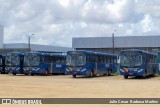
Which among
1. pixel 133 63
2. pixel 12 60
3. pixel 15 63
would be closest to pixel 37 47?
pixel 12 60

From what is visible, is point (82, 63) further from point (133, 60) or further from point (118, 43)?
point (118, 43)

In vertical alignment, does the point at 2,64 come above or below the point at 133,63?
below

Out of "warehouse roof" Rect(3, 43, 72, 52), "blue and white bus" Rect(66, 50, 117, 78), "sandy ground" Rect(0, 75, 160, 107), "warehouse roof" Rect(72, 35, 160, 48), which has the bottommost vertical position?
"sandy ground" Rect(0, 75, 160, 107)

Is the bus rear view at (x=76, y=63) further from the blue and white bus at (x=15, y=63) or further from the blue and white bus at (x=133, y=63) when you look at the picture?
the blue and white bus at (x=15, y=63)

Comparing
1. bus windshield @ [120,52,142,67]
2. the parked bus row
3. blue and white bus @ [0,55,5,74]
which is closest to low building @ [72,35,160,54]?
the parked bus row

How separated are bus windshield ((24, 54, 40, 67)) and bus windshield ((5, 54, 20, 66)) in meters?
1.47

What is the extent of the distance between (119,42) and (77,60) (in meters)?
49.3

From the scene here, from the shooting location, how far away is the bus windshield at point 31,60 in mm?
Answer: 45688

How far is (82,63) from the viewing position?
39.9 meters

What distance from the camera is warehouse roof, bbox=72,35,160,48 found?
277 ft

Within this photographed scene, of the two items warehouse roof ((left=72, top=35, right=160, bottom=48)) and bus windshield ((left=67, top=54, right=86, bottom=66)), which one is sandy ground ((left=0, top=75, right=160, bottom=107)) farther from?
warehouse roof ((left=72, top=35, right=160, bottom=48))

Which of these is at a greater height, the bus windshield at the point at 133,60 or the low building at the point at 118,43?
the low building at the point at 118,43

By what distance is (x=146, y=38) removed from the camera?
84938mm

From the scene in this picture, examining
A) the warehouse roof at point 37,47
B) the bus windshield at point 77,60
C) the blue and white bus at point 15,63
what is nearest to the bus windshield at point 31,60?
the blue and white bus at point 15,63
